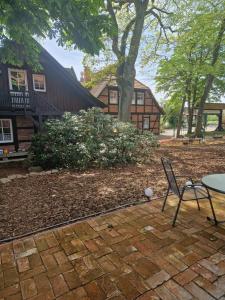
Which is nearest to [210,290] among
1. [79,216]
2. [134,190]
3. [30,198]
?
[79,216]

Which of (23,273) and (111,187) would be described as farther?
(111,187)

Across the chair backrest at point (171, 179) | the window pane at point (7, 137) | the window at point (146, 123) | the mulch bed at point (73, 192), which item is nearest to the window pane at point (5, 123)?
the window pane at point (7, 137)

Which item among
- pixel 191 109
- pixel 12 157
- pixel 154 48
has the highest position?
pixel 154 48

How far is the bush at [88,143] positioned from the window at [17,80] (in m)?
4.77

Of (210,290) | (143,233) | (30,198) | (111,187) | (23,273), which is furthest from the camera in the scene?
(111,187)

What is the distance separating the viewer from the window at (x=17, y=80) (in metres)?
10.8

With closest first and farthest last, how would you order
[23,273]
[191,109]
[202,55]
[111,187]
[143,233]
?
[23,273] < [143,233] < [111,187] < [202,55] < [191,109]

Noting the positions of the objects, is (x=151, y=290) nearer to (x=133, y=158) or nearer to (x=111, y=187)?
(x=111, y=187)

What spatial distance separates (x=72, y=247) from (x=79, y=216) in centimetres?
83

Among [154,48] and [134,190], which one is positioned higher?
[154,48]

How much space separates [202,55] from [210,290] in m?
17.8

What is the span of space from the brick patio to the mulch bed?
0.51 m

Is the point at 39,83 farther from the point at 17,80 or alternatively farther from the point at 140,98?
the point at 140,98

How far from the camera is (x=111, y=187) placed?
4.48m
